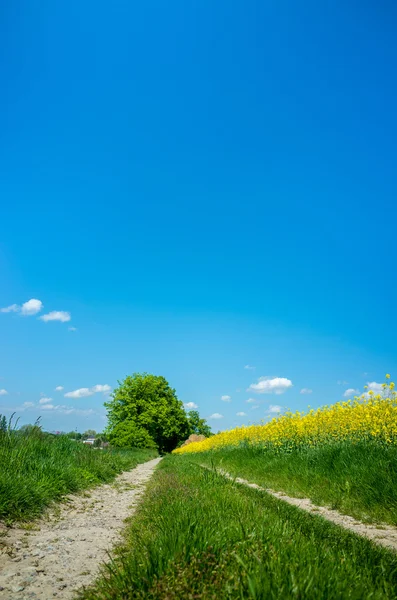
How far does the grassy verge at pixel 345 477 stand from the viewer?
6266 millimetres

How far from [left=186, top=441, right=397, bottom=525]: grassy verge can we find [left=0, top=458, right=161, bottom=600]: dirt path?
3.08 metres

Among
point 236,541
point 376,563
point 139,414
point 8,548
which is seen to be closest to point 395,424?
point 376,563

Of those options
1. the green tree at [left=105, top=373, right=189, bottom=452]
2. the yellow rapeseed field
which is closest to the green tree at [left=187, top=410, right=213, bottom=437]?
the green tree at [left=105, top=373, right=189, bottom=452]

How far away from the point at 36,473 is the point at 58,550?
3149 mm

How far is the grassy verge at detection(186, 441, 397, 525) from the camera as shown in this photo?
20.6 feet

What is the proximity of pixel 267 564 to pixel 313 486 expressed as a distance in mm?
6903

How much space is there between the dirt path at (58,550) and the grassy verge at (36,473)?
0.30 meters

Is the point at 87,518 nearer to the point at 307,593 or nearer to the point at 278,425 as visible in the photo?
the point at 307,593

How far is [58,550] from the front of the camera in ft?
13.6

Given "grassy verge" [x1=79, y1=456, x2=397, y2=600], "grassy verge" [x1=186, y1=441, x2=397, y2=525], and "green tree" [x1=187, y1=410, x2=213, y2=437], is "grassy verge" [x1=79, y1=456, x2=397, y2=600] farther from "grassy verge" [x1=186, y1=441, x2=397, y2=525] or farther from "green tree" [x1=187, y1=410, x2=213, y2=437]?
"green tree" [x1=187, y1=410, x2=213, y2=437]

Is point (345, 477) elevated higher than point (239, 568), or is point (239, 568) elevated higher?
point (239, 568)

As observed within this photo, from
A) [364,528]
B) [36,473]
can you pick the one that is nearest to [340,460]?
[364,528]

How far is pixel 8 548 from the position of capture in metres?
4.05

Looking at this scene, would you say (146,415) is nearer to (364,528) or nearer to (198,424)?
(198,424)
